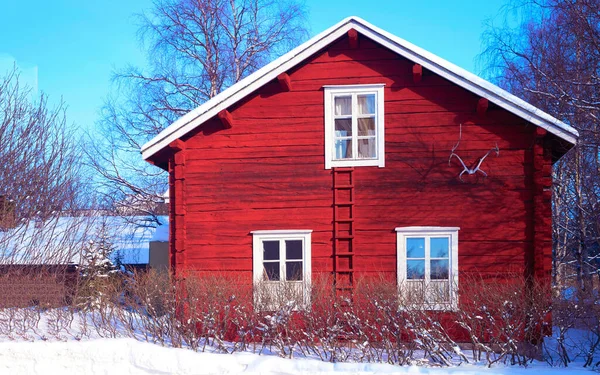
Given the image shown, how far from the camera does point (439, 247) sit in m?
12.5

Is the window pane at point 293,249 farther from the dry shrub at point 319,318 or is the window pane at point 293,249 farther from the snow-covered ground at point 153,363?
the snow-covered ground at point 153,363

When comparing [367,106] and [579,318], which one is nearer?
[579,318]

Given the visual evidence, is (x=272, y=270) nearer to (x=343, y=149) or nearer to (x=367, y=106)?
(x=343, y=149)

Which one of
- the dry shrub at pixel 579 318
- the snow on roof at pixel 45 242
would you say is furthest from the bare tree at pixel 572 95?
the snow on roof at pixel 45 242

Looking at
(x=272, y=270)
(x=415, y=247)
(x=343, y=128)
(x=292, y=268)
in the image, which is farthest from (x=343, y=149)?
(x=272, y=270)

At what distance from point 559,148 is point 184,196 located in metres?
8.44

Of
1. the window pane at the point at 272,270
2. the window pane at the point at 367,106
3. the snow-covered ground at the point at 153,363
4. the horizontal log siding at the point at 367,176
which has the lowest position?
the snow-covered ground at the point at 153,363

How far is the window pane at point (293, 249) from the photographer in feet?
42.0

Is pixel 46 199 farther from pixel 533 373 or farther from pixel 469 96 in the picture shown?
pixel 533 373

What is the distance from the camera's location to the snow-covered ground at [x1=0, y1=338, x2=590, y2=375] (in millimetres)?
9047

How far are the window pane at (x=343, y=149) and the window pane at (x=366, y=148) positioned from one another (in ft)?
0.73

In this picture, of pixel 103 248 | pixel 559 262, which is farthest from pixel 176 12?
pixel 559 262

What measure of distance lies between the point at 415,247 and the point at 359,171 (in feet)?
6.69

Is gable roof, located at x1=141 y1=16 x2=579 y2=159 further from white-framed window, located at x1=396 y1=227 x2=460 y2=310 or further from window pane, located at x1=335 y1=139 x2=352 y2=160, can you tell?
white-framed window, located at x1=396 y1=227 x2=460 y2=310
